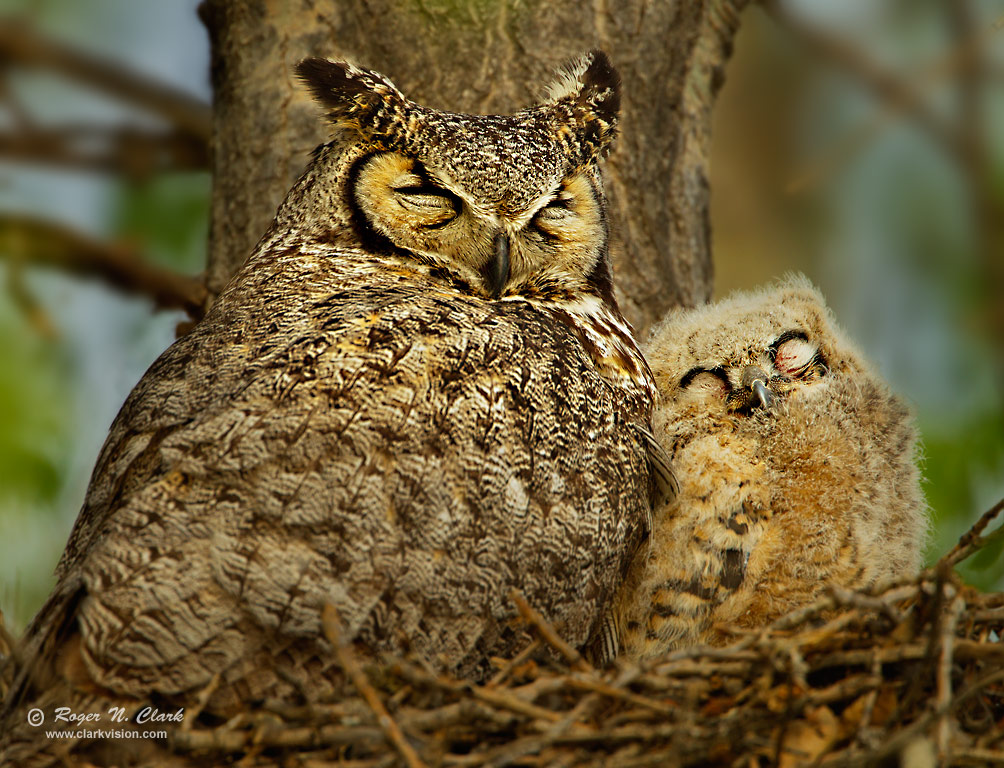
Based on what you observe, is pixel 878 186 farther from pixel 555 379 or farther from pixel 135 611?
pixel 135 611

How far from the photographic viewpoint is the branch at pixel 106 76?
3.49 metres

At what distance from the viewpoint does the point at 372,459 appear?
2035 mm

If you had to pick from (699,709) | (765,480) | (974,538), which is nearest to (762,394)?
(765,480)

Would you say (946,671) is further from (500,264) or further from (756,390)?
(500,264)

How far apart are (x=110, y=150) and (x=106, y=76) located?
30 cm

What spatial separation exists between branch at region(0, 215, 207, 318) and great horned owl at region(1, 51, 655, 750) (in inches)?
33.2

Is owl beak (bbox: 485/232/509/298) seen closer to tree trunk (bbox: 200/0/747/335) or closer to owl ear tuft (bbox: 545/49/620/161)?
owl ear tuft (bbox: 545/49/620/161)

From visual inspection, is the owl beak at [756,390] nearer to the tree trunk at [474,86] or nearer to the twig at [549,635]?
the tree trunk at [474,86]

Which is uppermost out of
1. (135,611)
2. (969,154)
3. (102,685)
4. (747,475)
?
(969,154)

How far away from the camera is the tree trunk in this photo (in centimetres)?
322

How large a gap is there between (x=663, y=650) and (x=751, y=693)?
19.2 inches

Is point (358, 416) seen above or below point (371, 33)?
below

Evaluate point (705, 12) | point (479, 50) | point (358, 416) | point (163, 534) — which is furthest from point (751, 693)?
point (705, 12)

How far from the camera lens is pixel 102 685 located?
6.33 ft
